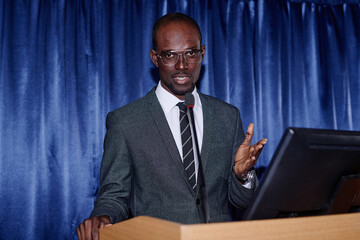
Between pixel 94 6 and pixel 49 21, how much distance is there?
0.36m

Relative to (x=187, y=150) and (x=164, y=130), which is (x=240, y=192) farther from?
(x=164, y=130)

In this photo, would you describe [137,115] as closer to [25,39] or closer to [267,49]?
[25,39]

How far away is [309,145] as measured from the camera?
1104mm

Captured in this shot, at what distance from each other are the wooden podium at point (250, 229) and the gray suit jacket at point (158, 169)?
655 millimetres

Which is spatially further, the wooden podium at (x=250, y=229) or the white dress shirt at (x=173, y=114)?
the white dress shirt at (x=173, y=114)

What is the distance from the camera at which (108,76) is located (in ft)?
9.72

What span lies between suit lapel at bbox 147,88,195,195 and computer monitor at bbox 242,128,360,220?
764 mm

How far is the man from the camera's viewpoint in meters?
1.92

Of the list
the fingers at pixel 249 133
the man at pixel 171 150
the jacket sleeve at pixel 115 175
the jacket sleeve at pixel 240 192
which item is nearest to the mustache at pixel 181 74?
the man at pixel 171 150

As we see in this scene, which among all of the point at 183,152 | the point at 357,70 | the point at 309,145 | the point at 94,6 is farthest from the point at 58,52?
the point at 357,70

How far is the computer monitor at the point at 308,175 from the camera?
43.1 inches

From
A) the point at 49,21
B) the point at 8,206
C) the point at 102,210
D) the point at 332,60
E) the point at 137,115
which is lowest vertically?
the point at 8,206

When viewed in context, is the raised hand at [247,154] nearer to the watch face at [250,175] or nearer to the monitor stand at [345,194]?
the watch face at [250,175]

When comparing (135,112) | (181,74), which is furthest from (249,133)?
(135,112)
